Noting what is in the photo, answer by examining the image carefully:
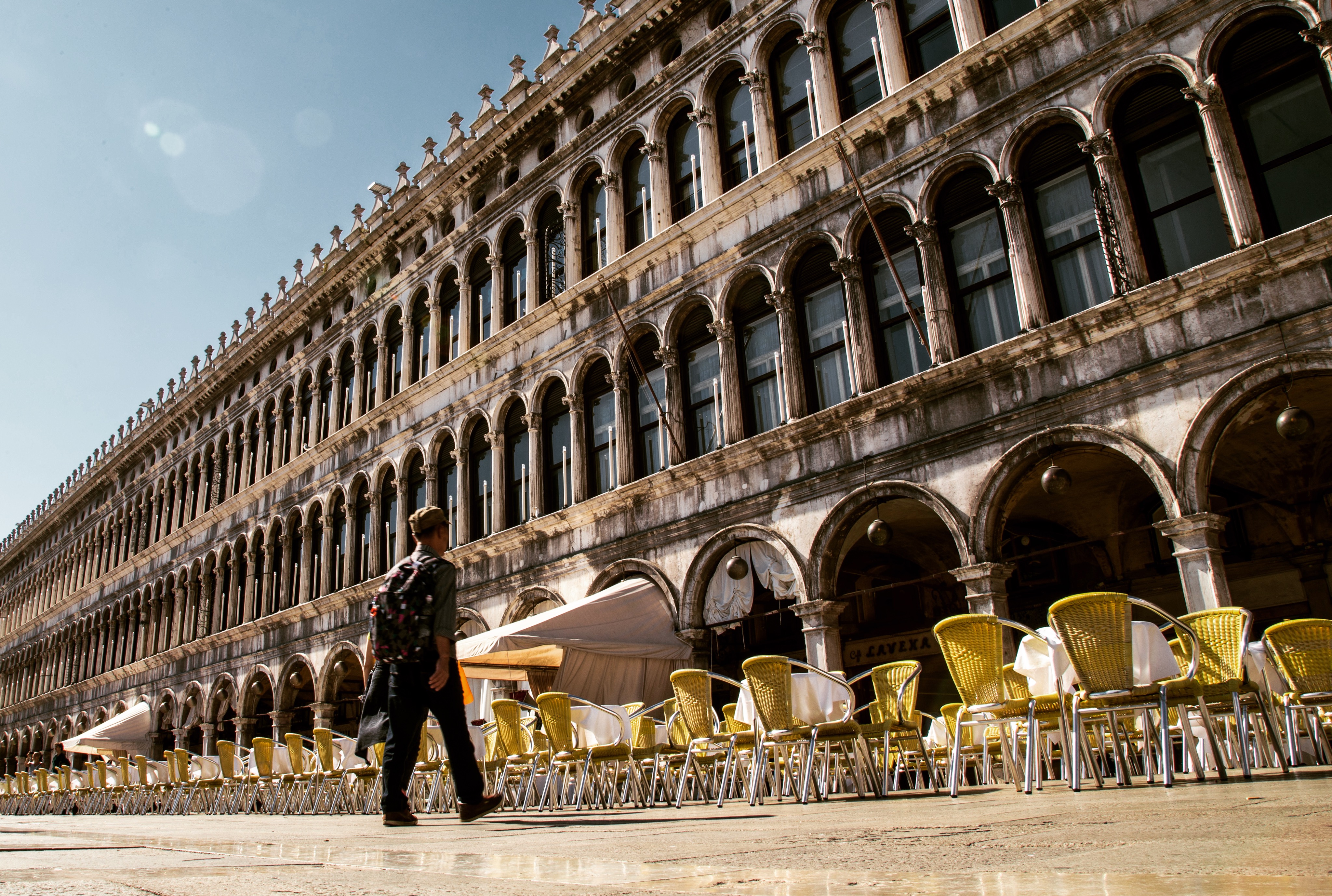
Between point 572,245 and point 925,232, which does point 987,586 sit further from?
point 572,245

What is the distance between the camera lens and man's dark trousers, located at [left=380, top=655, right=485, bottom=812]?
4820 millimetres

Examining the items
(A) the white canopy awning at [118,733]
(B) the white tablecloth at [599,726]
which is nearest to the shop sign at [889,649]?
(B) the white tablecloth at [599,726]

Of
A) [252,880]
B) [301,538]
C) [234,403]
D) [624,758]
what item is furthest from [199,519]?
[252,880]

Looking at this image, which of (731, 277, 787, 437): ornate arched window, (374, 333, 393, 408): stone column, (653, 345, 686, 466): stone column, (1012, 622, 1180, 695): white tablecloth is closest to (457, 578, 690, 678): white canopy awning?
(653, 345, 686, 466): stone column

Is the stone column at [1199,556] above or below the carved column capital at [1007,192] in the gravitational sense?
below

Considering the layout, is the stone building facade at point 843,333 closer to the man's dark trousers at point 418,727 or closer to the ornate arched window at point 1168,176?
the ornate arched window at point 1168,176

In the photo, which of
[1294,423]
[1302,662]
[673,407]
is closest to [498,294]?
[673,407]

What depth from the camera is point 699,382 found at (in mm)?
14094

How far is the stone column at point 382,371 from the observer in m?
21.1

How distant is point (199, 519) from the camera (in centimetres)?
2730

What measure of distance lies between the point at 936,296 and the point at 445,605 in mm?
8164

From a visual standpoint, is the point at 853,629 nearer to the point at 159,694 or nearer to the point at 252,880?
the point at 252,880

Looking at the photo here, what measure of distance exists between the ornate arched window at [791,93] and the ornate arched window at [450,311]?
26.7 feet

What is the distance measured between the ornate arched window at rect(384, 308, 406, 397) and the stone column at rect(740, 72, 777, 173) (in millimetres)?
10261
